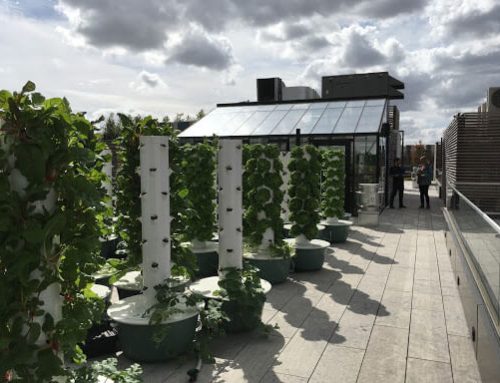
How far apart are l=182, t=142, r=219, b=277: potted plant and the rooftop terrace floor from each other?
48.1 inches

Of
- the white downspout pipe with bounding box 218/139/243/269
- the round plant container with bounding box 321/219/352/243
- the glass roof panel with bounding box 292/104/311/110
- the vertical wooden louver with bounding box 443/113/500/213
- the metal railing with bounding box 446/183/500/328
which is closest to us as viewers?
the metal railing with bounding box 446/183/500/328

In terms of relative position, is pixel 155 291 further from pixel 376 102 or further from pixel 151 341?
pixel 376 102

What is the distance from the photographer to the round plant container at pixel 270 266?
609 centimetres

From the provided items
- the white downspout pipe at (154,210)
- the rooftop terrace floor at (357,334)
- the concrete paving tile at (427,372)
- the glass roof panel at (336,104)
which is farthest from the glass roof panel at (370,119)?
the white downspout pipe at (154,210)

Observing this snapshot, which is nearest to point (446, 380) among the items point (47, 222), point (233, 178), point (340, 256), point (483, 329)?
point (483, 329)

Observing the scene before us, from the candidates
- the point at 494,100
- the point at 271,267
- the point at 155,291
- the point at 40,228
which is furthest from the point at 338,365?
the point at 494,100

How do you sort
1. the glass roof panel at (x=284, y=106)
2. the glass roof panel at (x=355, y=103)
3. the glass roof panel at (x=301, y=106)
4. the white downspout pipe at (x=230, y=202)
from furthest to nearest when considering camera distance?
the glass roof panel at (x=284, y=106)
the glass roof panel at (x=301, y=106)
the glass roof panel at (x=355, y=103)
the white downspout pipe at (x=230, y=202)

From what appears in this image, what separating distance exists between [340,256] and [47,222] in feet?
21.9

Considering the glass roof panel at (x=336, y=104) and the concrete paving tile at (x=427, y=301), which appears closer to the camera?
the concrete paving tile at (x=427, y=301)

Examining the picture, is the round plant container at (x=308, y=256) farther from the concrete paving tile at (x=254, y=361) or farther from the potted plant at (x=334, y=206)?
the concrete paving tile at (x=254, y=361)

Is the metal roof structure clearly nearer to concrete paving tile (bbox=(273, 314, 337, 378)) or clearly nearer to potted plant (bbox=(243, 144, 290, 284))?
potted plant (bbox=(243, 144, 290, 284))

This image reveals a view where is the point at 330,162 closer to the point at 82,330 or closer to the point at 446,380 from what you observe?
the point at 446,380

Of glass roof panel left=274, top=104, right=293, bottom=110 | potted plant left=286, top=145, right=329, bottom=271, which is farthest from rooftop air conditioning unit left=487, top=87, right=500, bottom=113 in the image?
glass roof panel left=274, top=104, right=293, bottom=110

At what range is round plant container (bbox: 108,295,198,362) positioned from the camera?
12.1ft
